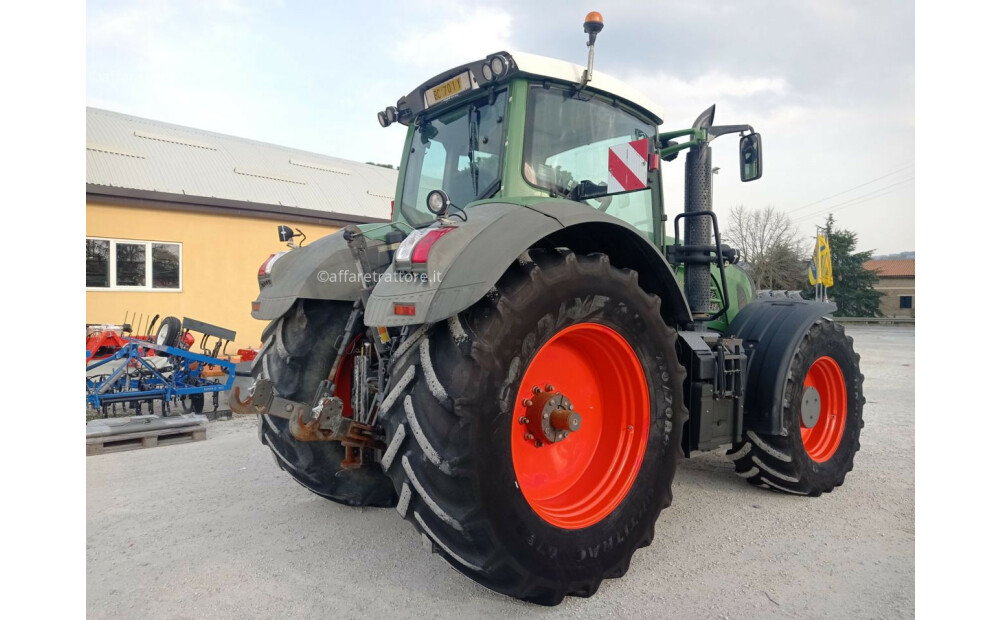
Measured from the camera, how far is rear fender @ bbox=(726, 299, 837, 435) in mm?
3791

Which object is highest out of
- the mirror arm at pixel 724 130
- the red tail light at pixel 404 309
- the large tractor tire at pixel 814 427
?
the mirror arm at pixel 724 130

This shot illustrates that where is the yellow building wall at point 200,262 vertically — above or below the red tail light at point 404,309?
above

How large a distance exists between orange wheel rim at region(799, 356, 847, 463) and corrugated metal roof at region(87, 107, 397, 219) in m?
10.6

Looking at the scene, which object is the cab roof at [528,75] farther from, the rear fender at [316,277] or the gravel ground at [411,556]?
the gravel ground at [411,556]

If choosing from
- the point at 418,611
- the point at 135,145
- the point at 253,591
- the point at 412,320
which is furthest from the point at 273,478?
the point at 135,145

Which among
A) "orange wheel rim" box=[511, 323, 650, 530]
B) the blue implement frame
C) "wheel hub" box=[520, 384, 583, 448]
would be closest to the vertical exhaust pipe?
"orange wheel rim" box=[511, 323, 650, 530]

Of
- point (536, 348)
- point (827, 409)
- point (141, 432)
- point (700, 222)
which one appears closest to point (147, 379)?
point (141, 432)

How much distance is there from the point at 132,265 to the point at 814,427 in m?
10.6

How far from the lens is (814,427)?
171 inches

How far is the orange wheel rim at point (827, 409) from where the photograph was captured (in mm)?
4289

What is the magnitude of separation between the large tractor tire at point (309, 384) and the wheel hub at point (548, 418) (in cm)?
119

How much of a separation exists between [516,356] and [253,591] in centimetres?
158

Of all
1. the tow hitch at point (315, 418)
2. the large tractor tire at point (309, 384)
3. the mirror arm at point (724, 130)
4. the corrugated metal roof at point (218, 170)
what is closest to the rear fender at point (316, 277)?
the large tractor tire at point (309, 384)

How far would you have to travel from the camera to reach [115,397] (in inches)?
254
